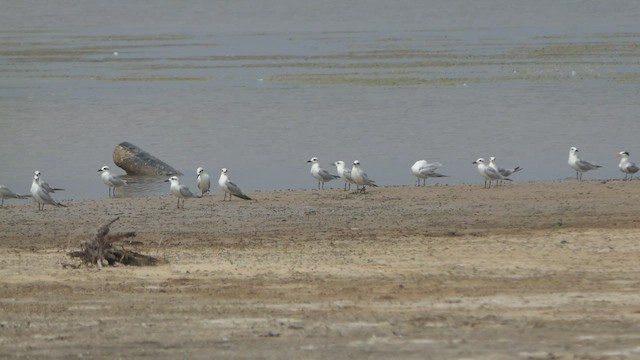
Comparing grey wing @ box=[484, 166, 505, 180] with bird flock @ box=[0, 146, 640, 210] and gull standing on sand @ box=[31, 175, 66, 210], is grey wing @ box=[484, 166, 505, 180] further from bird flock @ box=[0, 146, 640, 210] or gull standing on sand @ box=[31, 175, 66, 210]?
gull standing on sand @ box=[31, 175, 66, 210]

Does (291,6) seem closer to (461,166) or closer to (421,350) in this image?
(461,166)

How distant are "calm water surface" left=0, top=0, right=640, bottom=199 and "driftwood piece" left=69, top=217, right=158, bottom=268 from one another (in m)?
8.66

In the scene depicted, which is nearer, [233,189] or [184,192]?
[184,192]

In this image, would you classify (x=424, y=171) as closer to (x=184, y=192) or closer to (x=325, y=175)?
(x=325, y=175)

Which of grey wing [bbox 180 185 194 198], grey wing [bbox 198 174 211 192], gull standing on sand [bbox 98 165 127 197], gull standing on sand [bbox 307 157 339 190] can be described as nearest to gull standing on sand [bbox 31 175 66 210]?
grey wing [bbox 180 185 194 198]

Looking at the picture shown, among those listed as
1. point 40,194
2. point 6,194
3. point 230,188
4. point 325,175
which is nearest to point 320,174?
point 325,175

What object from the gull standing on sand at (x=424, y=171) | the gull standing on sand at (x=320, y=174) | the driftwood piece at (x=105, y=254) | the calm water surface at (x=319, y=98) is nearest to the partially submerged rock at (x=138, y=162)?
the calm water surface at (x=319, y=98)

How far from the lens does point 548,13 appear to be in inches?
3004

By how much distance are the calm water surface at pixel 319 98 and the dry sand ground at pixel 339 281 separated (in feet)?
14.0

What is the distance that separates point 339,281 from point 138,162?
12.8 metres

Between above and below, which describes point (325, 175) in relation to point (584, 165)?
below

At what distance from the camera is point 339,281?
13891mm

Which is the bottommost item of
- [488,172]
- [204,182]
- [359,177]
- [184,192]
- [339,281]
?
[339,281]

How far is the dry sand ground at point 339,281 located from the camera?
1112 cm
